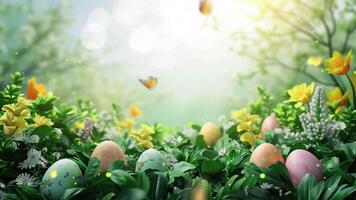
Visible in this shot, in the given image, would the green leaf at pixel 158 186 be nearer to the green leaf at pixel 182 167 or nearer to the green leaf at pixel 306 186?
the green leaf at pixel 182 167

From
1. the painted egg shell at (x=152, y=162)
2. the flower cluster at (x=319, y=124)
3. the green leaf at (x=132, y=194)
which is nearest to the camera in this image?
the green leaf at (x=132, y=194)

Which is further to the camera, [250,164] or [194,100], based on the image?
[194,100]

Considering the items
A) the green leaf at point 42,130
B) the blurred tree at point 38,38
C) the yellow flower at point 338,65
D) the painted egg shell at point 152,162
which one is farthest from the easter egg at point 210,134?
the blurred tree at point 38,38

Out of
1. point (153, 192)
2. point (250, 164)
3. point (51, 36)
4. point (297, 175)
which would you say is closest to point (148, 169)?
point (153, 192)

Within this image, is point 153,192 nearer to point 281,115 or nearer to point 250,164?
point 250,164

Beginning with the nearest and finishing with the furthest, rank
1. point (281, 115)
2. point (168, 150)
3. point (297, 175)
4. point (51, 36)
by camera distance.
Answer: point (297, 175) < point (168, 150) < point (281, 115) < point (51, 36)

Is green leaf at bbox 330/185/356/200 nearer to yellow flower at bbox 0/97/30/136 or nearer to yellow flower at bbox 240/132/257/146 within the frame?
yellow flower at bbox 240/132/257/146
